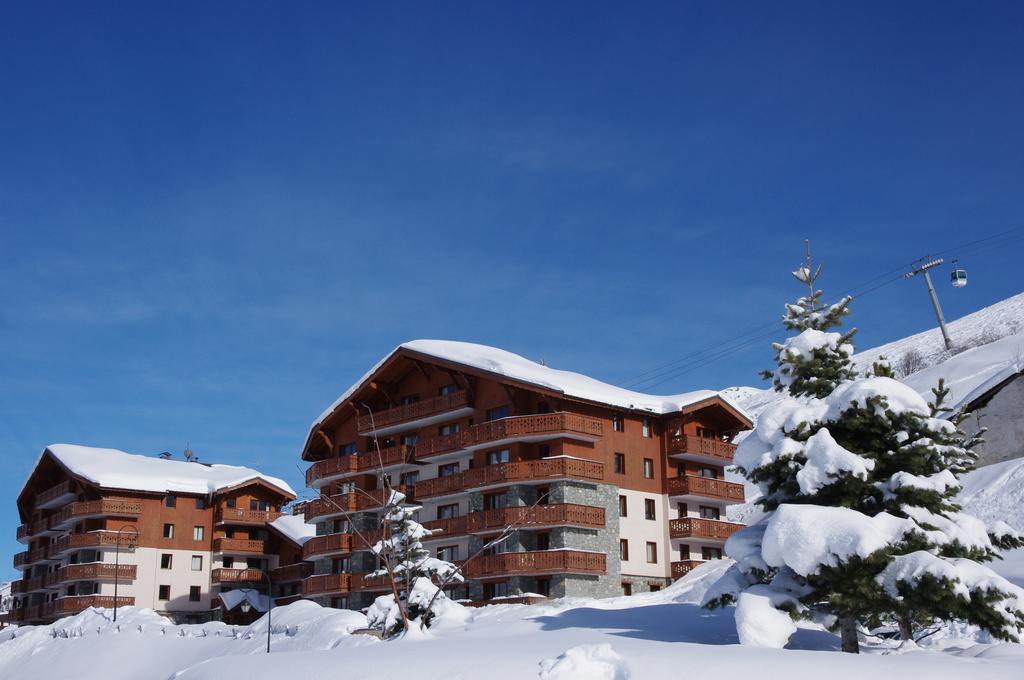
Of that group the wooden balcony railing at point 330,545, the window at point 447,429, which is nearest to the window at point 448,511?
the window at point 447,429

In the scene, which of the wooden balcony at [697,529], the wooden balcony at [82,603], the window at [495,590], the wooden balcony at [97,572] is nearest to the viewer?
the window at [495,590]

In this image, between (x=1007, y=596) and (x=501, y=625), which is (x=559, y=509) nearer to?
(x=501, y=625)

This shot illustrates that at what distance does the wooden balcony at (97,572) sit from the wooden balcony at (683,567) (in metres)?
35.7

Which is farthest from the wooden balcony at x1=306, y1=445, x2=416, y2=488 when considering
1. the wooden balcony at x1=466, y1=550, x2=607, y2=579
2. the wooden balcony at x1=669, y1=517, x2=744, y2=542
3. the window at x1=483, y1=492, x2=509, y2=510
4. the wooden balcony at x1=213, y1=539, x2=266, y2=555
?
the wooden balcony at x1=213, y1=539, x2=266, y2=555

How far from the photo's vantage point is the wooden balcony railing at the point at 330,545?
52688mm

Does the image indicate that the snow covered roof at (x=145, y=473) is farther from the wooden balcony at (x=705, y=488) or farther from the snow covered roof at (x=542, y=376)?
the wooden balcony at (x=705, y=488)

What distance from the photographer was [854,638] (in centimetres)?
2117

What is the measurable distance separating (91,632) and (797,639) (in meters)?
42.2

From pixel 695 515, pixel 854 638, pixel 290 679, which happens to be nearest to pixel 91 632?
pixel 695 515

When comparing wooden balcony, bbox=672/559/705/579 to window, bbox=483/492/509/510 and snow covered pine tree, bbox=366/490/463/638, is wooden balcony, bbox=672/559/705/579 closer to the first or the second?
window, bbox=483/492/509/510

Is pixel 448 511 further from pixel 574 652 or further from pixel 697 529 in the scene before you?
pixel 574 652

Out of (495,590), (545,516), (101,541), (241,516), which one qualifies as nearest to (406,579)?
(545,516)

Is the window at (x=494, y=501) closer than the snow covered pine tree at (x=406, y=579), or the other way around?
the snow covered pine tree at (x=406, y=579)

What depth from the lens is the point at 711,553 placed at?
5003cm
